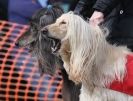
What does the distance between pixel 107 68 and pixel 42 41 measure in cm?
77

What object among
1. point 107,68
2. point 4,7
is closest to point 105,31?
point 107,68

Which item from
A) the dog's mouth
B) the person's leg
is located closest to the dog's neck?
the dog's mouth

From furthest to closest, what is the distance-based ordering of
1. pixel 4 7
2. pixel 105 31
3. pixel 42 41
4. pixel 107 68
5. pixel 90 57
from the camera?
pixel 4 7, pixel 42 41, pixel 105 31, pixel 107 68, pixel 90 57

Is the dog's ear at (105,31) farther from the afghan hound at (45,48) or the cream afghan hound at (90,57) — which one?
the afghan hound at (45,48)

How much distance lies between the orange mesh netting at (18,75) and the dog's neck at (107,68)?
178 centimetres

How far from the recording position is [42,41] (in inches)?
198

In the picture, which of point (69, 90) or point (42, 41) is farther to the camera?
Answer: point (69, 90)

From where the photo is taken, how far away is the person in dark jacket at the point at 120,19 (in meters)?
5.07

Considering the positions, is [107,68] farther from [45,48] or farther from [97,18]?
[45,48]

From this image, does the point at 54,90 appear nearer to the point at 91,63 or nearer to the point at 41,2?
the point at 41,2

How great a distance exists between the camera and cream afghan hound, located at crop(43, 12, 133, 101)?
4469 millimetres

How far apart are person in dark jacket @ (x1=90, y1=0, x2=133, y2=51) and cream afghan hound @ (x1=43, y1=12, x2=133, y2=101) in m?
0.43

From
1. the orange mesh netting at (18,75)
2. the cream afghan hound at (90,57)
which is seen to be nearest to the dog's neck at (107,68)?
the cream afghan hound at (90,57)

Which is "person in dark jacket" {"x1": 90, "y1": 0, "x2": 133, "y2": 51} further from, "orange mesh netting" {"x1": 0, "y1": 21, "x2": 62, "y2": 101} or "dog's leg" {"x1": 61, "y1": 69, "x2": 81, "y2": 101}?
"orange mesh netting" {"x1": 0, "y1": 21, "x2": 62, "y2": 101}
